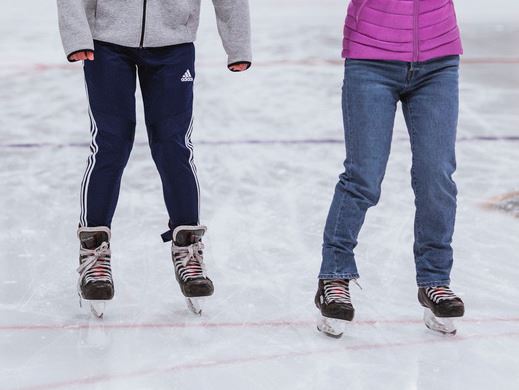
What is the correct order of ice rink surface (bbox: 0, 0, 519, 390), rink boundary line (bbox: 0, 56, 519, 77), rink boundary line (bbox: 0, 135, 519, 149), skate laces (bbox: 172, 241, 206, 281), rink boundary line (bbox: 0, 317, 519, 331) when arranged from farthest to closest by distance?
rink boundary line (bbox: 0, 56, 519, 77) → rink boundary line (bbox: 0, 135, 519, 149) → skate laces (bbox: 172, 241, 206, 281) → rink boundary line (bbox: 0, 317, 519, 331) → ice rink surface (bbox: 0, 0, 519, 390)

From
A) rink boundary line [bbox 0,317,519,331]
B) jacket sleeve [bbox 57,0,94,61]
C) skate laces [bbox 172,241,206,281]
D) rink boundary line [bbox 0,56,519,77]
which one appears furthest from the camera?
rink boundary line [bbox 0,56,519,77]

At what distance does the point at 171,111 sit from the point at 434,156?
65cm

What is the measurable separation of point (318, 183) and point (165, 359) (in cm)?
166

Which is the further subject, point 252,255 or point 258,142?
point 258,142

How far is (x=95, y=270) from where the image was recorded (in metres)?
2.53

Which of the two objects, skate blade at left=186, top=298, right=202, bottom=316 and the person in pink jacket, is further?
skate blade at left=186, top=298, right=202, bottom=316

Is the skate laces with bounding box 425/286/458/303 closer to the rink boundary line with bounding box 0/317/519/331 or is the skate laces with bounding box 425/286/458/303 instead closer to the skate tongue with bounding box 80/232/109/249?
the rink boundary line with bounding box 0/317/519/331

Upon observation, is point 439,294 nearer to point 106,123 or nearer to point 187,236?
point 187,236

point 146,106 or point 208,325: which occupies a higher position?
point 146,106

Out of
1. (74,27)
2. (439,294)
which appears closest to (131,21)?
(74,27)

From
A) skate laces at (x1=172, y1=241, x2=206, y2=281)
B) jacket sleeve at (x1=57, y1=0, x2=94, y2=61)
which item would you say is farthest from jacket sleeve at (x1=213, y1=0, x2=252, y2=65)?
skate laces at (x1=172, y1=241, x2=206, y2=281)

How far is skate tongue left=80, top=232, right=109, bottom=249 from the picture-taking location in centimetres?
255

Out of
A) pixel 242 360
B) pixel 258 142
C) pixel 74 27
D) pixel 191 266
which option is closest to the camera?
pixel 242 360

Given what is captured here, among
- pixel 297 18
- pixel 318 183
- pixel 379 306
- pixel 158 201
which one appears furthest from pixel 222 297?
pixel 297 18
